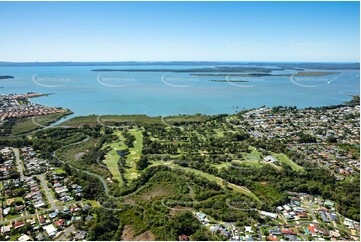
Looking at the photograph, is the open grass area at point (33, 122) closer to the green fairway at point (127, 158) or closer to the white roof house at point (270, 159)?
the green fairway at point (127, 158)

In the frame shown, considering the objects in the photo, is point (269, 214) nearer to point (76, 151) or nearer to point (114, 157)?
point (114, 157)

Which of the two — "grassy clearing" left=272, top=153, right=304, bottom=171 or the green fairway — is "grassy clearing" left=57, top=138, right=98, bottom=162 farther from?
"grassy clearing" left=272, top=153, right=304, bottom=171

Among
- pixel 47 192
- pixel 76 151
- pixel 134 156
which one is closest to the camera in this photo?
pixel 47 192

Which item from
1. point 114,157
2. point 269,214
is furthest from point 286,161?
point 114,157

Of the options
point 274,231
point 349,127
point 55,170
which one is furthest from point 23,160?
point 349,127

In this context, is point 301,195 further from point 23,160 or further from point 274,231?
point 23,160

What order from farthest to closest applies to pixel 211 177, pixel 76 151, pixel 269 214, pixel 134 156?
pixel 76 151 < pixel 134 156 < pixel 211 177 < pixel 269 214

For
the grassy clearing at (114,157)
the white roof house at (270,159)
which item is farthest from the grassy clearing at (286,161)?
the grassy clearing at (114,157)

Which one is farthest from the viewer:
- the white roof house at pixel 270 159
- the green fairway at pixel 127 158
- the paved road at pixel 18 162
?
the white roof house at pixel 270 159

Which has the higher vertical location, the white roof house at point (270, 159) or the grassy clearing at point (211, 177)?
the white roof house at point (270, 159)
